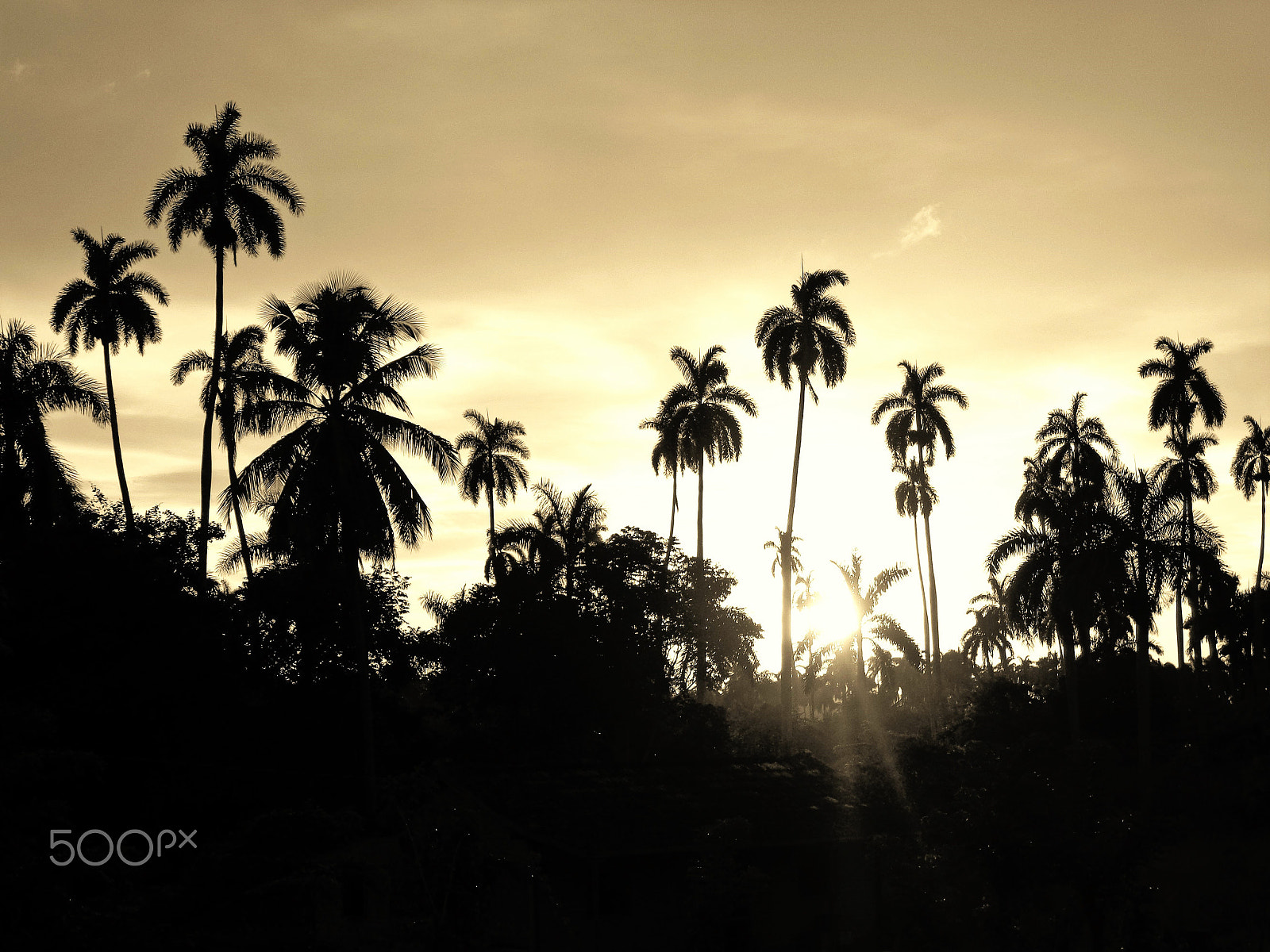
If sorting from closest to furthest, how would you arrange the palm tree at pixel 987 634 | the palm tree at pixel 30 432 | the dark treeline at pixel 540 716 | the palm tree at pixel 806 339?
the dark treeline at pixel 540 716 → the palm tree at pixel 30 432 → the palm tree at pixel 806 339 → the palm tree at pixel 987 634

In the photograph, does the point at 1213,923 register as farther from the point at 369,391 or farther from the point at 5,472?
the point at 5,472

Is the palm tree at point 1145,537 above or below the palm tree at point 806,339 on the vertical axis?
below

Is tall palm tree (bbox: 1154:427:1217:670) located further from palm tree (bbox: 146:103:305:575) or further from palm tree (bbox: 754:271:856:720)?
palm tree (bbox: 146:103:305:575)

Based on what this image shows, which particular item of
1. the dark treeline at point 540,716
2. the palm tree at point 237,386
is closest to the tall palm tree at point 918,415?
the dark treeline at point 540,716

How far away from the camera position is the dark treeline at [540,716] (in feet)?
67.0

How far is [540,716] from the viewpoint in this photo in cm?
4075

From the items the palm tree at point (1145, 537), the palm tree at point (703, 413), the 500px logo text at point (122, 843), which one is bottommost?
the 500px logo text at point (122, 843)

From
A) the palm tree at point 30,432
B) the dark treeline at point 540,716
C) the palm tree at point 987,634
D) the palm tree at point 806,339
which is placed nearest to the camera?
the dark treeline at point 540,716

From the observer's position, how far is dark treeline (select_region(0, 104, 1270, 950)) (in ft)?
67.0

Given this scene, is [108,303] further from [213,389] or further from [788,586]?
[788,586]

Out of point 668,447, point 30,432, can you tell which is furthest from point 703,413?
point 30,432

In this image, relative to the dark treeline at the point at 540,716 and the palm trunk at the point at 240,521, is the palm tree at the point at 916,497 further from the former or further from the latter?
the palm trunk at the point at 240,521

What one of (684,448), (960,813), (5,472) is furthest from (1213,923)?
(5,472)

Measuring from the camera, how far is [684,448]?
53062 millimetres
